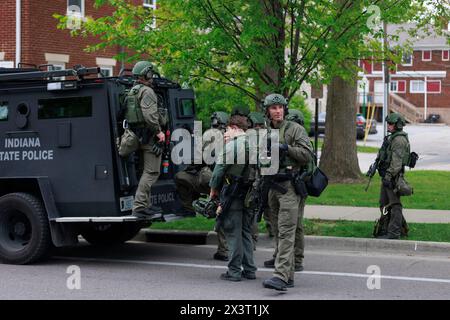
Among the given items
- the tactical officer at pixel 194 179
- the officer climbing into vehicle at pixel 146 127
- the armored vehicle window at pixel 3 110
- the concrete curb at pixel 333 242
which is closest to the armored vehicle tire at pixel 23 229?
the armored vehicle window at pixel 3 110

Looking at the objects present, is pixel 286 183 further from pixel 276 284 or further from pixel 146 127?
pixel 146 127

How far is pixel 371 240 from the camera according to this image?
1074 centimetres

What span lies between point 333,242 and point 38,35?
1288 centimetres

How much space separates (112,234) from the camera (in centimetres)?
1120

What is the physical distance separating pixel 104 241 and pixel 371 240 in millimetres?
3795

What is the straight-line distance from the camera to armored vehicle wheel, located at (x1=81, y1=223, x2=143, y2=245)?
1104cm

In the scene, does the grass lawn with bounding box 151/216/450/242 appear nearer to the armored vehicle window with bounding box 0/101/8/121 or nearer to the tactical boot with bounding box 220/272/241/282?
the tactical boot with bounding box 220/272/241/282

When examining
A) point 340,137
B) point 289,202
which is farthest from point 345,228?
point 340,137

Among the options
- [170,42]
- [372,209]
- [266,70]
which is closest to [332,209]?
[372,209]

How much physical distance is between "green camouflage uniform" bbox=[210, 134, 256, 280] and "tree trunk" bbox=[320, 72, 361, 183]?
Answer: 10377mm

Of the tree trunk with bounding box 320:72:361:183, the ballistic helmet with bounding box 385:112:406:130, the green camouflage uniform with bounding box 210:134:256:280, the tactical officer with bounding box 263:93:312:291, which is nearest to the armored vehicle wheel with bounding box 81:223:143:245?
the green camouflage uniform with bounding box 210:134:256:280

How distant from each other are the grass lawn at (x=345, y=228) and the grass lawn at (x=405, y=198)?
252cm

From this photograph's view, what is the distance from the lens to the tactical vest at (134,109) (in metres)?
9.05
